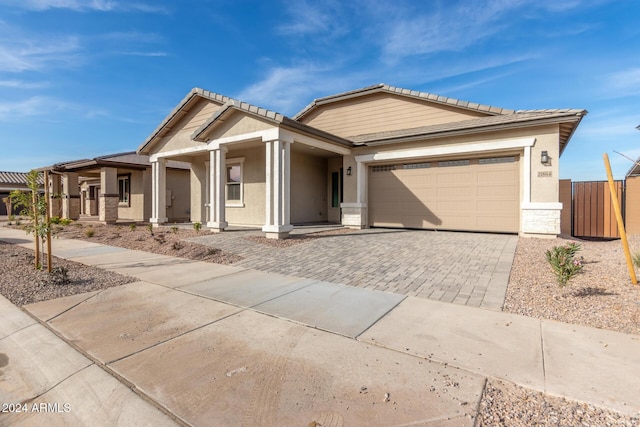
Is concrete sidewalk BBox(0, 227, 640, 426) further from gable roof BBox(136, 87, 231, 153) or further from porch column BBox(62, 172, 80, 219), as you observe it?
porch column BBox(62, 172, 80, 219)

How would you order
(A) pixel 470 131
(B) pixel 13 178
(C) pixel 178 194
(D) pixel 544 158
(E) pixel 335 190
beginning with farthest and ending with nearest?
(B) pixel 13 178 < (C) pixel 178 194 < (E) pixel 335 190 < (A) pixel 470 131 < (D) pixel 544 158

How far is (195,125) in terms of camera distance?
14.1 meters

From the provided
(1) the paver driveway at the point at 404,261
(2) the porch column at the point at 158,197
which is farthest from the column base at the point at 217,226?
(2) the porch column at the point at 158,197

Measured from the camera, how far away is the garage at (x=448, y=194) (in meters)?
10.5

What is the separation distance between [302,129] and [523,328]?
851 centimetres

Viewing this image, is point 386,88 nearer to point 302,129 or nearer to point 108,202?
point 302,129

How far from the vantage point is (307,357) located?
2.83 metres

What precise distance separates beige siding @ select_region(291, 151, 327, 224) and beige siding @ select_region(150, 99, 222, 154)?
4.30 meters

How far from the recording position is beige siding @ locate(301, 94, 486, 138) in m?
12.7

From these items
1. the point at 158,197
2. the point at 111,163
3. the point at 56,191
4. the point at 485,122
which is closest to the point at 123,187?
the point at 56,191

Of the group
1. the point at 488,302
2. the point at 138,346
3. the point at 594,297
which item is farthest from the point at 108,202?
the point at 594,297

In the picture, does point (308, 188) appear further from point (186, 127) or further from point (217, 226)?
point (186, 127)

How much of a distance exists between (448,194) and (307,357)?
10.2 metres

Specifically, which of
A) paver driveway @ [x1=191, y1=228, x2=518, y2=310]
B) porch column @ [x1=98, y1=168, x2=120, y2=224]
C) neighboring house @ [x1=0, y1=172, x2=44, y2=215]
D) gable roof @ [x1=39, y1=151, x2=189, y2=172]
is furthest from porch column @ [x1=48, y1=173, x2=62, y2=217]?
paver driveway @ [x1=191, y1=228, x2=518, y2=310]
